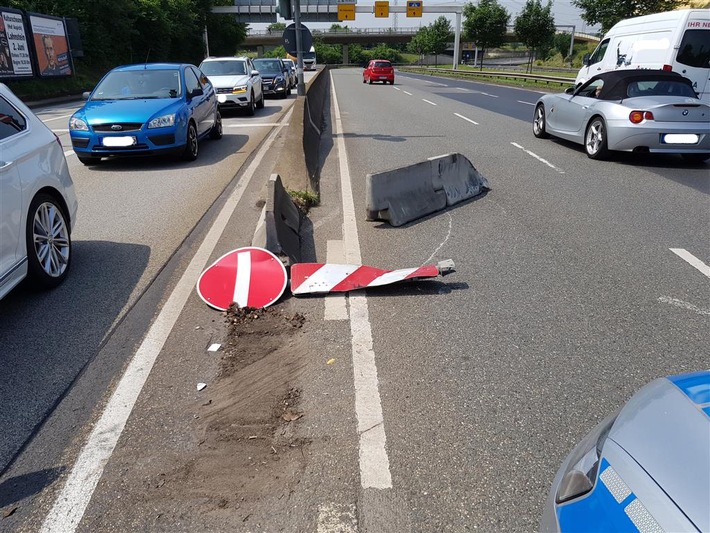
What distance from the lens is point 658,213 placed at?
757 cm

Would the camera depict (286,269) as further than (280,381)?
Yes

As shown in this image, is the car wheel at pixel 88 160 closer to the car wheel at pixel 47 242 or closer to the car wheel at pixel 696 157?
the car wheel at pixel 47 242

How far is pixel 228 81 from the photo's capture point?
60.5 feet

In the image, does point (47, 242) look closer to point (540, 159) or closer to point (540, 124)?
point (540, 159)

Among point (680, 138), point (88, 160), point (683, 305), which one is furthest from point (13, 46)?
point (683, 305)

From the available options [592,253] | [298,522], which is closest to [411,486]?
[298,522]

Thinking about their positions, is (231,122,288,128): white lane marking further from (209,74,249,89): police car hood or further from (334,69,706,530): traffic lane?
(334,69,706,530): traffic lane

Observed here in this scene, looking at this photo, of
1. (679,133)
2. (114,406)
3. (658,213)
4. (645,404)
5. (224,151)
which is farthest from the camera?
(224,151)

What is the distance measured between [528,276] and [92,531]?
4.05 m

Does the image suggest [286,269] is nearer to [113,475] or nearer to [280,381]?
[280,381]

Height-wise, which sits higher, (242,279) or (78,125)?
(78,125)

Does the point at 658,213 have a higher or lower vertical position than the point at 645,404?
lower

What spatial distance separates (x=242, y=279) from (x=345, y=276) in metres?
0.87

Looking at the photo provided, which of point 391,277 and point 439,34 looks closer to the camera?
point 391,277
